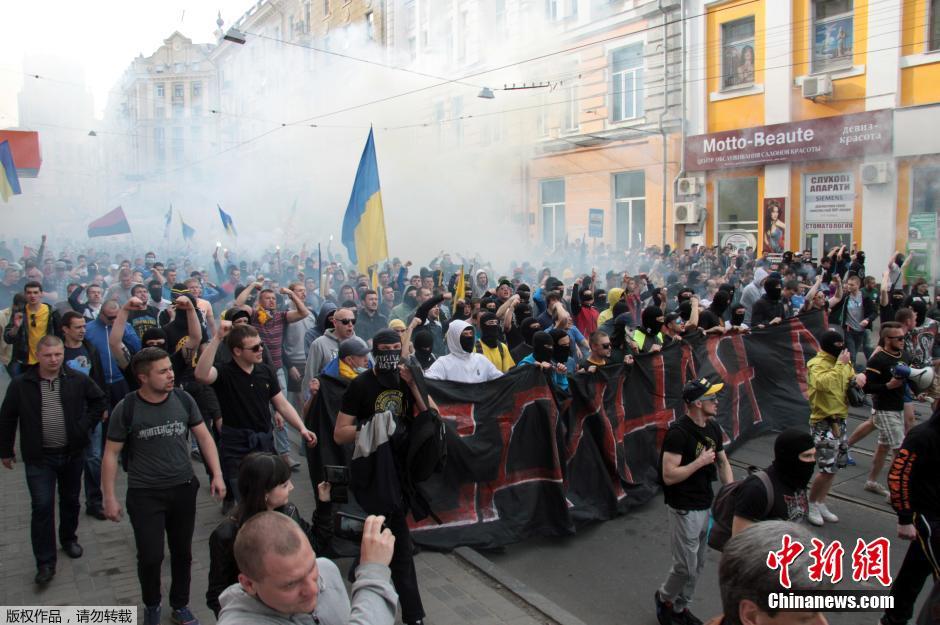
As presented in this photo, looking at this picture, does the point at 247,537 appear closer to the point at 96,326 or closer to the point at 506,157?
the point at 96,326

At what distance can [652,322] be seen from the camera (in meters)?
7.07

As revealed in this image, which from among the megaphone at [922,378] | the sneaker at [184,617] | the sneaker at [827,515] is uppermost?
the megaphone at [922,378]

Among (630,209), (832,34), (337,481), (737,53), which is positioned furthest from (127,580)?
(630,209)

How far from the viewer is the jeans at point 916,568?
3.57 meters

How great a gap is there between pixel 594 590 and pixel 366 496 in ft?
5.99

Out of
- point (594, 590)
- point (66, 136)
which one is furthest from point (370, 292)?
point (66, 136)

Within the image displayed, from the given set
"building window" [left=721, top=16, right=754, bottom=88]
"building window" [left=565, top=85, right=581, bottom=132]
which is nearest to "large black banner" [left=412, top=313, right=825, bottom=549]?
"building window" [left=721, top=16, right=754, bottom=88]

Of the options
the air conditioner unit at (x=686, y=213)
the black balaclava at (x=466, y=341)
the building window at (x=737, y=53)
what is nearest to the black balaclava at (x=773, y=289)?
the black balaclava at (x=466, y=341)

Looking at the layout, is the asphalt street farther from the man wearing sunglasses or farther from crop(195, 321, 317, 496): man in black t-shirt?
the man wearing sunglasses

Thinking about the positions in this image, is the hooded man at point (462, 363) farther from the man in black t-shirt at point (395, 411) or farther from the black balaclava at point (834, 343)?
the black balaclava at point (834, 343)

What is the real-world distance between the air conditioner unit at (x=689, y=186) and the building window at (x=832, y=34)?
4237mm

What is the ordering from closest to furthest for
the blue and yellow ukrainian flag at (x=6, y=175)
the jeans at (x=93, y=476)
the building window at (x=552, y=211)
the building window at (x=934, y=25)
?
the jeans at (x=93, y=476)
the blue and yellow ukrainian flag at (x=6, y=175)
the building window at (x=934, y=25)
the building window at (x=552, y=211)

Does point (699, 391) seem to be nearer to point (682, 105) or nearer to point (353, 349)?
point (353, 349)

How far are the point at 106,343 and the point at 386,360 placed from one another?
3.67 metres
